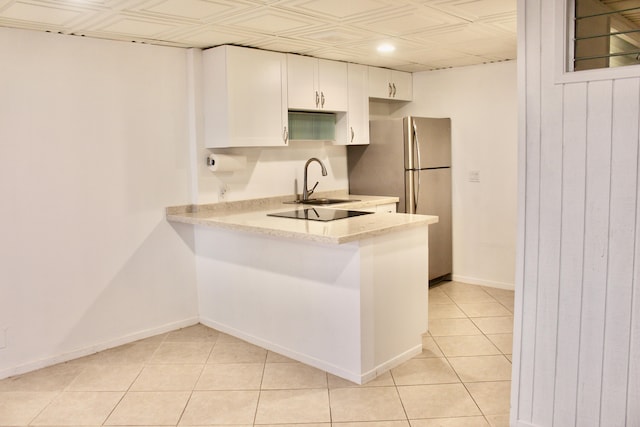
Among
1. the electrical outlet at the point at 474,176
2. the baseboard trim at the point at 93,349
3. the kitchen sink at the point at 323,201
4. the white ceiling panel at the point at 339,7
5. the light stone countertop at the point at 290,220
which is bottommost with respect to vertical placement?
the baseboard trim at the point at 93,349

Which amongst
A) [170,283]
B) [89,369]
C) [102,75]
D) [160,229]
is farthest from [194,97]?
[89,369]

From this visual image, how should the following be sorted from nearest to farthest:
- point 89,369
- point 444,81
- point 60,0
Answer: point 60,0 → point 89,369 → point 444,81

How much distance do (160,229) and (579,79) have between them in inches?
116

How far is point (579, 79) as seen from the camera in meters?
2.19

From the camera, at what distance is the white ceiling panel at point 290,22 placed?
290cm

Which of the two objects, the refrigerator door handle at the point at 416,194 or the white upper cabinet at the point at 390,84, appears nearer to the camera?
the refrigerator door handle at the point at 416,194

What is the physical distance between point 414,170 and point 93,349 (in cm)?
297

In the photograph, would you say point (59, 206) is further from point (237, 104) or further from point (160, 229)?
point (237, 104)

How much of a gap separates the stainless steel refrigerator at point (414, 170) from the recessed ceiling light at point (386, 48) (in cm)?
76

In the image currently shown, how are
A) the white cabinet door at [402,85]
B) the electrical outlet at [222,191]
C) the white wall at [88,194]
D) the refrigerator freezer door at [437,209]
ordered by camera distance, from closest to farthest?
the white wall at [88,194] < the electrical outlet at [222,191] < the refrigerator freezer door at [437,209] < the white cabinet door at [402,85]

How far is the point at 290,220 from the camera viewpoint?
144 inches

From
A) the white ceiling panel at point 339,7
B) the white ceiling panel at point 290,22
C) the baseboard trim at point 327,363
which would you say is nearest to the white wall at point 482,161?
the white ceiling panel at point 290,22

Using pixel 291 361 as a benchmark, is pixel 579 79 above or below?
above

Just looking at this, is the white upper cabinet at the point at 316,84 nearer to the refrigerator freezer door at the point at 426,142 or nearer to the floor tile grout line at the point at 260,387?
the refrigerator freezer door at the point at 426,142
